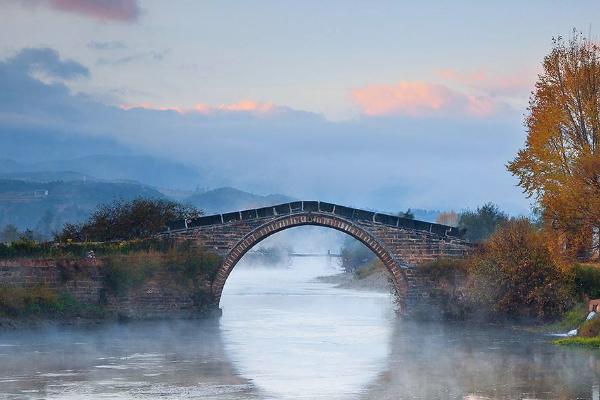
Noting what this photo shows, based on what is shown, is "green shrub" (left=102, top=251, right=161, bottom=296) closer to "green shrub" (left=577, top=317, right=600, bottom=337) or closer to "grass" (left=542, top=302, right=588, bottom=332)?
"grass" (left=542, top=302, right=588, bottom=332)

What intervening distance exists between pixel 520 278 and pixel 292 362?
45.7ft

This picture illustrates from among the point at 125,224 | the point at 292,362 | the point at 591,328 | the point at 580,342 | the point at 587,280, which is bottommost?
the point at 292,362

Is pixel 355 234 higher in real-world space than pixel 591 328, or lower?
higher

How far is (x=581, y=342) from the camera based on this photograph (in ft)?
116

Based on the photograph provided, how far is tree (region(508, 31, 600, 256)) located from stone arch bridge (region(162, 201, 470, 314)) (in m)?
4.85

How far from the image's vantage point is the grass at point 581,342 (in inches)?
1359

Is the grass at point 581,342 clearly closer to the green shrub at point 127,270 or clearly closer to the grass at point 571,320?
the grass at point 571,320

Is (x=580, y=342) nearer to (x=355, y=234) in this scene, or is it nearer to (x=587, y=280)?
(x=587, y=280)

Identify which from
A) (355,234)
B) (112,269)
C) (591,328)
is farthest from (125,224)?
(591,328)

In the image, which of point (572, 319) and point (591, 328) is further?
point (572, 319)

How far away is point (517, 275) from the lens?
141 ft

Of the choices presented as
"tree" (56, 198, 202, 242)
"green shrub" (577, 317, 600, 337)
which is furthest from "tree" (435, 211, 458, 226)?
"green shrub" (577, 317, 600, 337)

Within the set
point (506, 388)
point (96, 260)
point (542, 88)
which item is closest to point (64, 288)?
point (96, 260)

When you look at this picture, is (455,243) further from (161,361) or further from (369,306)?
(161,361)
